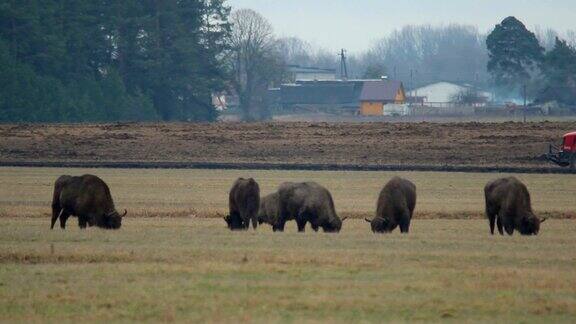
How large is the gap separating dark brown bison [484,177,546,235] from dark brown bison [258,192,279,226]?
184 inches

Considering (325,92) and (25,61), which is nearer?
(25,61)

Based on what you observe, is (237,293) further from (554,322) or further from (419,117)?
(419,117)

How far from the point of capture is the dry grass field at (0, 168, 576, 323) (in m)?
16.5

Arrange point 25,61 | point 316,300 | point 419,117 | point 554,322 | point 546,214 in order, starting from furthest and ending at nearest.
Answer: point 419,117 → point 25,61 → point 546,214 → point 316,300 → point 554,322

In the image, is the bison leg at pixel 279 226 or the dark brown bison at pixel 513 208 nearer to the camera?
the dark brown bison at pixel 513 208

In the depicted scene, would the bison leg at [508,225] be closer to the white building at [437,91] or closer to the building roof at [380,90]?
the building roof at [380,90]

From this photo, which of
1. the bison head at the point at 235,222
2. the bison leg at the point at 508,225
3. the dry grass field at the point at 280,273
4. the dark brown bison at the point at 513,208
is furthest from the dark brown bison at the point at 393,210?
the bison head at the point at 235,222

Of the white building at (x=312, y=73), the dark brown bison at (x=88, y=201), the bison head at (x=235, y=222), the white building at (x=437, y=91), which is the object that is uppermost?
the white building at (x=312, y=73)

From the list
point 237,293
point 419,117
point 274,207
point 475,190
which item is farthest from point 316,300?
point 419,117

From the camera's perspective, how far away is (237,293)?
17766 millimetres

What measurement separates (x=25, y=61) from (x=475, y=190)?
172ft

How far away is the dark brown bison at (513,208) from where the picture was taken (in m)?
27.1

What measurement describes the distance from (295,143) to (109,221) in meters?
34.2

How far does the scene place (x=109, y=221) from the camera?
27344 millimetres
